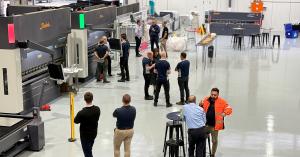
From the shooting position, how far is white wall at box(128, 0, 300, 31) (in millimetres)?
29688

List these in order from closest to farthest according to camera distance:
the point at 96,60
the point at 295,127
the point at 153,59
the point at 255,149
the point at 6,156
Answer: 1. the point at 6,156
2. the point at 255,149
3. the point at 295,127
4. the point at 153,59
5. the point at 96,60

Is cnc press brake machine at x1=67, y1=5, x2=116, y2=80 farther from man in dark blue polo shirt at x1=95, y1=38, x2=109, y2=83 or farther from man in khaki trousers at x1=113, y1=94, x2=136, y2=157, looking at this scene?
man in khaki trousers at x1=113, y1=94, x2=136, y2=157

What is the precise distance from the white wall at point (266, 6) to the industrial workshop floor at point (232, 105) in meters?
11.5

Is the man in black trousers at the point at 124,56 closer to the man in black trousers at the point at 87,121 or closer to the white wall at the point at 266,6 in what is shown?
the man in black trousers at the point at 87,121

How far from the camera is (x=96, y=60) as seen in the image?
14.4 metres

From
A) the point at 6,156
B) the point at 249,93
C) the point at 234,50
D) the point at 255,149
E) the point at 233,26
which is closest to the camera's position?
the point at 6,156

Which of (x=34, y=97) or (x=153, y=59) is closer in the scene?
(x=34, y=97)

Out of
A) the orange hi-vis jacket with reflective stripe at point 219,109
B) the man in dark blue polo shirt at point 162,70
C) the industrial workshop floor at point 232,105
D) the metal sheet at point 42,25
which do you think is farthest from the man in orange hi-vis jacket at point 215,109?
the metal sheet at point 42,25

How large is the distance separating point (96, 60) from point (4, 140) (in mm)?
6955

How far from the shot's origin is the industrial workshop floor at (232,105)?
29.1 ft

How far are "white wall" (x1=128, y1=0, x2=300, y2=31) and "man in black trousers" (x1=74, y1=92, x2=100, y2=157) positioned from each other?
2400 cm

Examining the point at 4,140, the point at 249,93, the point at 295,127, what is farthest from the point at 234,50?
the point at 4,140

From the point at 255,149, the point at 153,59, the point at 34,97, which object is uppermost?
the point at 153,59

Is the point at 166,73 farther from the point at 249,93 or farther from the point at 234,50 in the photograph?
the point at 234,50
